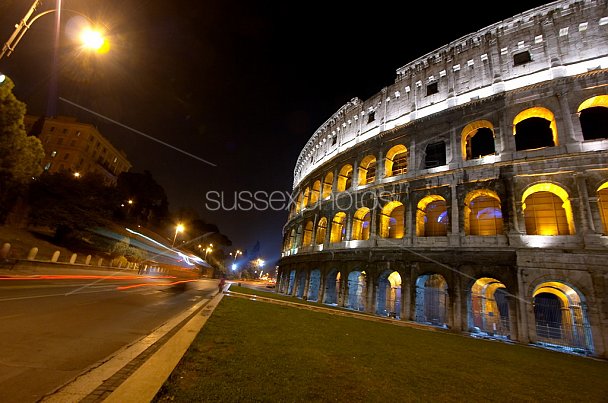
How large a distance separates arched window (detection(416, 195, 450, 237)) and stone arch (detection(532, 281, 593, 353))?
6.28 metres

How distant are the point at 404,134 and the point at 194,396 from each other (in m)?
21.3

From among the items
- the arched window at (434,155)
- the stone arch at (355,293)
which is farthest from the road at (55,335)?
the arched window at (434,155)

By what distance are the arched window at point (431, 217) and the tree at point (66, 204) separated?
1326 inches

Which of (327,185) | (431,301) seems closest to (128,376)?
(431,301)

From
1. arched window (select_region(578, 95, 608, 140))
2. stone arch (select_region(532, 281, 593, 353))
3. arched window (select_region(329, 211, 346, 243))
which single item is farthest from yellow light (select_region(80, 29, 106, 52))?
arched window (select_region(578, 95, 608, 140))

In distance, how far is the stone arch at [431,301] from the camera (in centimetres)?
1739

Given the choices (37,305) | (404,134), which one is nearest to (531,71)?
(404,134)

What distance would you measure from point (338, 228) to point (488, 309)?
40.2 ft

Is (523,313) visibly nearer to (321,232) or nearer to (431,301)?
(431,301)

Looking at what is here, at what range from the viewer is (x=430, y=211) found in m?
20.2

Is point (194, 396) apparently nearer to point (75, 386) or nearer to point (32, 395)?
point (75, 386)

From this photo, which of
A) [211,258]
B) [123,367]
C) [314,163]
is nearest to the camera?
[123,367]

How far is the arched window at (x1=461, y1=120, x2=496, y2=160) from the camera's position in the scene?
18.3 metres

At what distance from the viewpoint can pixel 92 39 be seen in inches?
287
